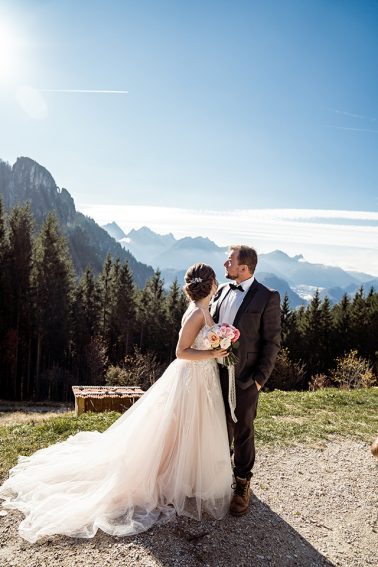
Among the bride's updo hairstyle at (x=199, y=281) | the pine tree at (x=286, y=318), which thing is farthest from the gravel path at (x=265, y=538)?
the pine tree at (x=286, y=318)

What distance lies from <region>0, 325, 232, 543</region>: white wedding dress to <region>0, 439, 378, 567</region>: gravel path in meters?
0.26

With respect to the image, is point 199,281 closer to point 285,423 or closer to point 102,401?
point 285,423

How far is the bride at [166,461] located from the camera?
16.4 feet

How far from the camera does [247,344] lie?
5406 millimetres

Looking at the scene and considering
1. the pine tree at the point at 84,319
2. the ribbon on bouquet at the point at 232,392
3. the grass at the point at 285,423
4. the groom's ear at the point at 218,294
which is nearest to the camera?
the ribbon on bouquet at the point at 232,392

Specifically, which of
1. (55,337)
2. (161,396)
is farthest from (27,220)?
(161,396)

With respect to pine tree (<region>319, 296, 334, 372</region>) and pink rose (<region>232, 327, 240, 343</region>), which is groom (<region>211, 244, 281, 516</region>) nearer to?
pink rose (<region>232, 327, 240, 343</region>)

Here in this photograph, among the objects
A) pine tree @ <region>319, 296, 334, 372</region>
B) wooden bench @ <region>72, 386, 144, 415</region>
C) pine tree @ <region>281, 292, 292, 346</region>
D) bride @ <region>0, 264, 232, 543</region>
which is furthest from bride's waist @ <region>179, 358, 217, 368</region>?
pine tree @ <region>319, 296, 334, 372</region>

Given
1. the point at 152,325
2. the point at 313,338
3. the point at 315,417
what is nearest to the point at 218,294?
the point at 315,417

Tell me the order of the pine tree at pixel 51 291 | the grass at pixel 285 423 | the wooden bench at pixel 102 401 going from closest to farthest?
the grass at pixel 285 423 → the wooden bench at pixel 102 401 → the pine tree at pixel 51 291

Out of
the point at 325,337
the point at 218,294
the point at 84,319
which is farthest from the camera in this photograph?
the point at 325,337

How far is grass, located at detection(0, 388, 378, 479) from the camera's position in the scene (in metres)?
7.48

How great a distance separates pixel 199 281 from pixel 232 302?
647 mm

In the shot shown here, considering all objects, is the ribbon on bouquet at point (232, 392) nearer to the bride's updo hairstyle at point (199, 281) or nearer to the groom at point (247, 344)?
the groom at point (247, 344)
